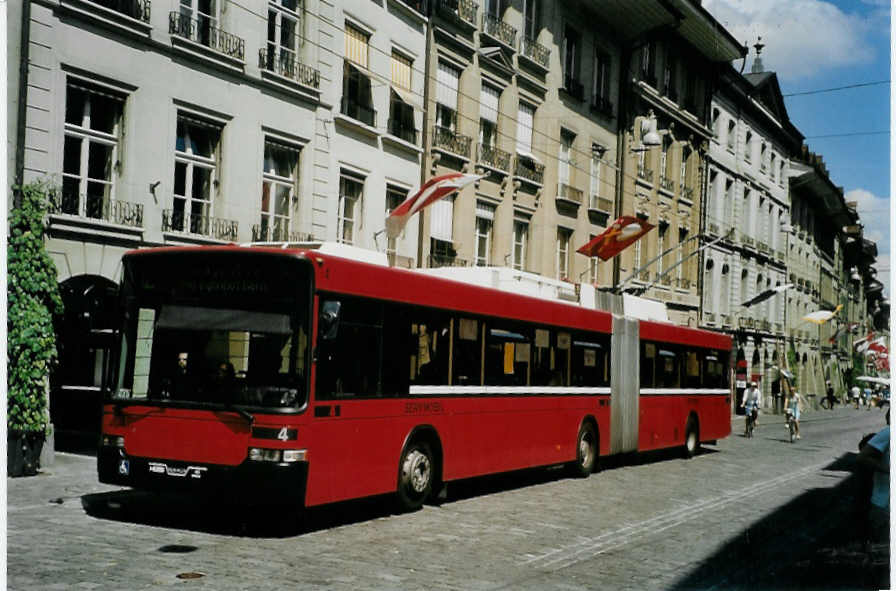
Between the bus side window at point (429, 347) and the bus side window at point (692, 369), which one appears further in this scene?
the bus side window at point (692, 369)

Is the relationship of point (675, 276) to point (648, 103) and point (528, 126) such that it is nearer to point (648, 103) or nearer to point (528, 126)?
point (648, 103)

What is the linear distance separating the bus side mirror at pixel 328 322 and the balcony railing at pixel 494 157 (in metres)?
18.0

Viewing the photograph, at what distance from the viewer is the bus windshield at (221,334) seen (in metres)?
10.8

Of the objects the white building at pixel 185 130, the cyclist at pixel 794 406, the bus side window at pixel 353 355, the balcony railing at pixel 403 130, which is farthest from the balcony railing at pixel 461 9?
the bus side window at pixel 353 355

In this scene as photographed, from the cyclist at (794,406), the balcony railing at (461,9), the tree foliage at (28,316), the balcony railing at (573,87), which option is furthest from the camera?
the balcony railing at (573,87)

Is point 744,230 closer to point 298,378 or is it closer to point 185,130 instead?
point 185,130

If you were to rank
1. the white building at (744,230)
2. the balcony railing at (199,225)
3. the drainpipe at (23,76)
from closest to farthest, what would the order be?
1. the drainpipe at (23,76)
2. the balcony railing at (199,225)
3. the white building at (744,230)

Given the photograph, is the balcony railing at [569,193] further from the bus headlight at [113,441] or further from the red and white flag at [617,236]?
the bus headlight at [113,441]

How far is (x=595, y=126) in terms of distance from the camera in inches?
1395

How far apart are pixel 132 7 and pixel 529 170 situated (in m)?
15.6

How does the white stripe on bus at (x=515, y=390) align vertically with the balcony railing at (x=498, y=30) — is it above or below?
below

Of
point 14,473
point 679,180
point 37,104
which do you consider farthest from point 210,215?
point 679,180

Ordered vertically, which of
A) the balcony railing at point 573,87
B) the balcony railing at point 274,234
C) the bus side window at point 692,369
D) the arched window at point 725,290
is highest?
the balcony railing at point 573,87

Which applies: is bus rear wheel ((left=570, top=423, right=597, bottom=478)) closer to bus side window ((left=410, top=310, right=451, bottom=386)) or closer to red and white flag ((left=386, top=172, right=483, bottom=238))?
bus side window ((left=410, top=310, right=451, bottom=386))
